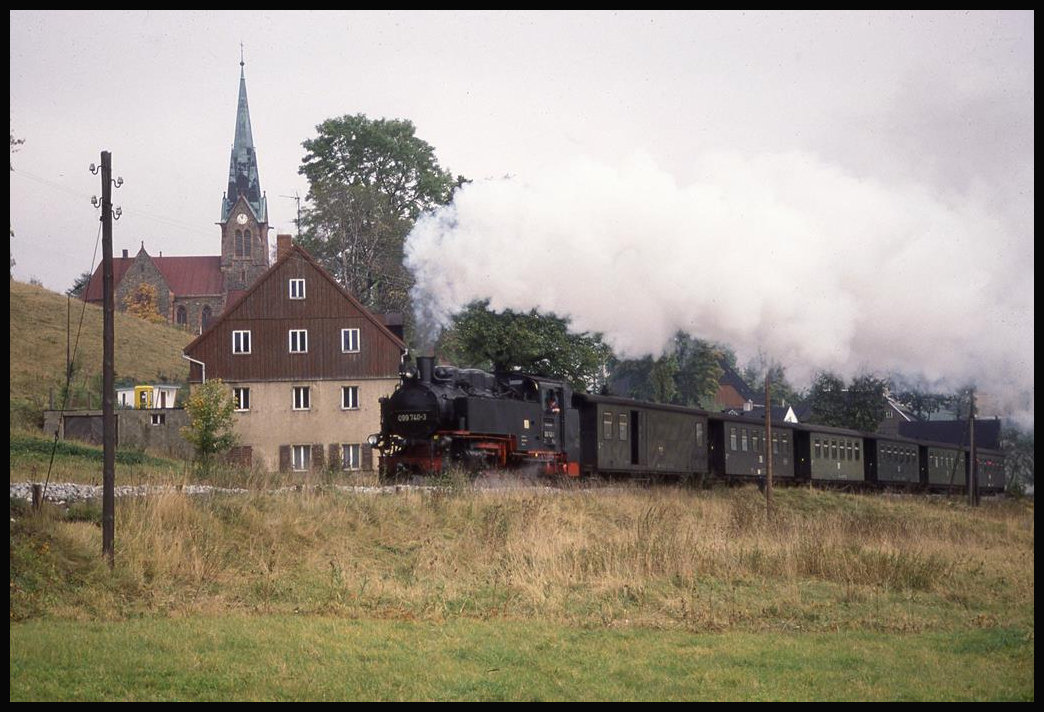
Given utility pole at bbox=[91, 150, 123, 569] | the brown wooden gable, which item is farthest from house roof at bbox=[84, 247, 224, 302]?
utility pole at bbox=[91, 150, 123, 569]

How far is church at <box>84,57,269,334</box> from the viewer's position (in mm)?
111125

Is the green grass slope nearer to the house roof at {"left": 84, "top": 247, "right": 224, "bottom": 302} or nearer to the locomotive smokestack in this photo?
the house roof at {"left": 84, "top": 247, "right": 224, "bottom": 302}

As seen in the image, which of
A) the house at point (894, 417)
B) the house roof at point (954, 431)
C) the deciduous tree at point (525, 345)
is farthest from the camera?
the house roof at point (954, 431)

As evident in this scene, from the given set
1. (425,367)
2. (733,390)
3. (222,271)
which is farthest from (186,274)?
(425,367)

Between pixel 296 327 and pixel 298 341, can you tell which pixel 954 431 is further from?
pixel 296 327

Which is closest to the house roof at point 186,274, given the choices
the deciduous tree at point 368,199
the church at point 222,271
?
the church at point 222,271

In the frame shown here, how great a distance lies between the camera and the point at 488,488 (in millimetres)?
26578

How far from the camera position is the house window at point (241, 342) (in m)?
50.7

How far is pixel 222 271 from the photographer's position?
114 meters

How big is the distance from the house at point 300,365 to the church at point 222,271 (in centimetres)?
6100

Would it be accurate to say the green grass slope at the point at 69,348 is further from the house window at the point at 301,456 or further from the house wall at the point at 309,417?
the house window at the point at 301,456

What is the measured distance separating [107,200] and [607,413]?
17.1 m

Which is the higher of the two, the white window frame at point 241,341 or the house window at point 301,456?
the white window frame at point 241,341

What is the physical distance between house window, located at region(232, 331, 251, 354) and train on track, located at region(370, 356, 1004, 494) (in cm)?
2125
